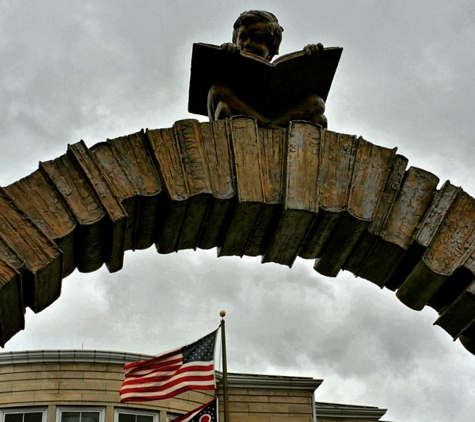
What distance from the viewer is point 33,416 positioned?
19906 millimetres

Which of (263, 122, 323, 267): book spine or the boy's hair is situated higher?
the boy's hair

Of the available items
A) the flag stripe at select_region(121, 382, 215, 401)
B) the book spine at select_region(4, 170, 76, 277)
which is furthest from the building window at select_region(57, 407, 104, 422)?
the book spine at select_region(4, 170, 76, 277)

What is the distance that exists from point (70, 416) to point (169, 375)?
28.2 ft

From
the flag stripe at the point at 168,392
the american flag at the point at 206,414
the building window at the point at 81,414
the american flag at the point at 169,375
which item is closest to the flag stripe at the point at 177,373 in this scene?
the american flag at the point at 169,375

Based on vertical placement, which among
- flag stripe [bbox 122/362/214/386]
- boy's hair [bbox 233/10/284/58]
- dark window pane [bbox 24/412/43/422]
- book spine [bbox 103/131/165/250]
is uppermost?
dark window pane [bbox 24/412/43/422]

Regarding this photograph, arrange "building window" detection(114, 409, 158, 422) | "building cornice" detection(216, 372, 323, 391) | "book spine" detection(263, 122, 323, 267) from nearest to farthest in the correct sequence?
"book spine" detection(263, 122, 323, 267) < "building window" detection(114, 409, 158, 422) < "building cornice" detection(216, 372, 323, 391)

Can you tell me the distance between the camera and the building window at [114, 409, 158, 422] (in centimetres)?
2033

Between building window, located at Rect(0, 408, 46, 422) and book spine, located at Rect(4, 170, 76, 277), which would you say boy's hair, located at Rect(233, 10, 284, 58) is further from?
building window, located at Rect(0, 408, 46, 422)

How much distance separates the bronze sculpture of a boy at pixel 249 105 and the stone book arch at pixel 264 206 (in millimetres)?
302

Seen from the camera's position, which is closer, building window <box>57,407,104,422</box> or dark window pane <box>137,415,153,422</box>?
building window <box>57,407,104,422</box>

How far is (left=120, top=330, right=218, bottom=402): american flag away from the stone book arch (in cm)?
643

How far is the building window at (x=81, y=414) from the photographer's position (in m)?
20.1

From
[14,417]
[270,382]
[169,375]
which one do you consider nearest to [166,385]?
[169,375]

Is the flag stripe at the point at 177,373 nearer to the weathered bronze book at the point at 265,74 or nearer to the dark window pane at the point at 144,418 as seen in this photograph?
the weathered bronze book at the point at 265,74
